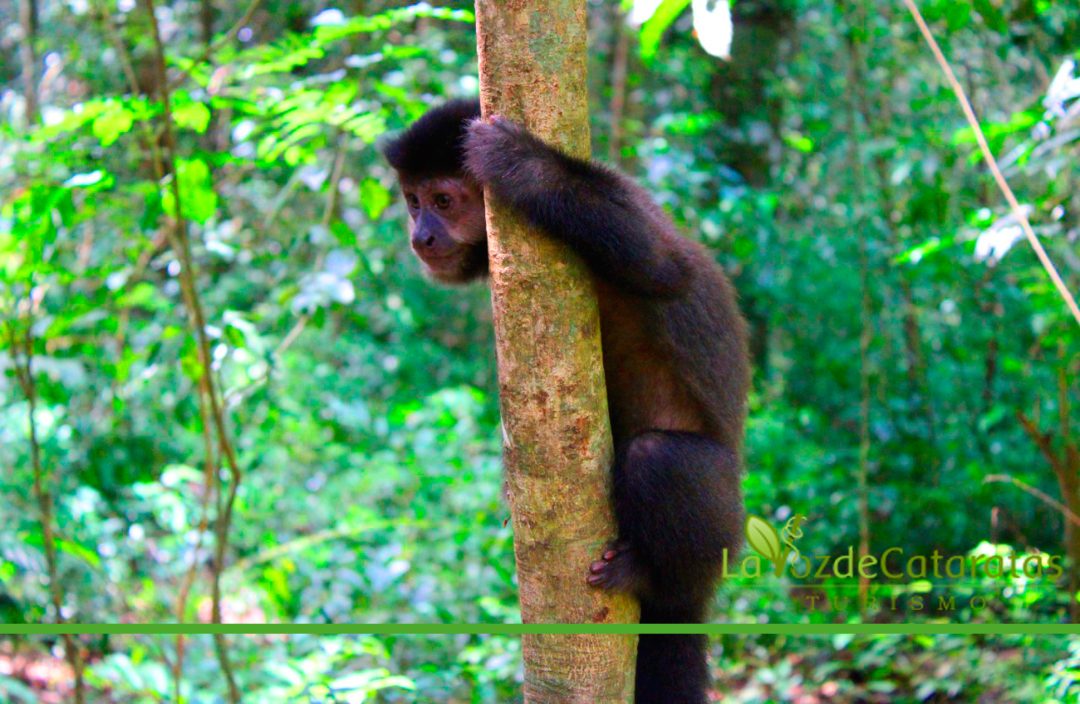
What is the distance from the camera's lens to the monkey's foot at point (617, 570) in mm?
2623

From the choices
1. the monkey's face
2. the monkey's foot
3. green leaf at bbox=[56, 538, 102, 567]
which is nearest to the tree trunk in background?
the monkey's foot

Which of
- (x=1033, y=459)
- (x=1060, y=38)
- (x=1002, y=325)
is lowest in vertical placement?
(x=1033, y=459)

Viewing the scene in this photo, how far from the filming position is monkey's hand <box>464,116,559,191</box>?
2.57 metres

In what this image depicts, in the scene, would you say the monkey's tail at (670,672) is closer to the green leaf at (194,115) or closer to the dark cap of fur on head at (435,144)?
the dark cap of fur on head at (435,144)

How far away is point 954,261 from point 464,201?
13.2 feet

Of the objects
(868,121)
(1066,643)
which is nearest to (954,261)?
(868,121)

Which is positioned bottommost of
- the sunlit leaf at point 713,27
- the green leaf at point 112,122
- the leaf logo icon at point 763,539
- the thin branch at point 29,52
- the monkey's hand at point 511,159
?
the leaf logo icon at point 763,539

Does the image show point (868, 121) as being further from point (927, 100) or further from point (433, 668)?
point (433, 668)

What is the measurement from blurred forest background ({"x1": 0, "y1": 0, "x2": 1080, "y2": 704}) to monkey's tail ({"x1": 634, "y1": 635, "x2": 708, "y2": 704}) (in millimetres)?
849

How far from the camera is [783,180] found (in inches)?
326

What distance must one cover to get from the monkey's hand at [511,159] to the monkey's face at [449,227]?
1.24 meters

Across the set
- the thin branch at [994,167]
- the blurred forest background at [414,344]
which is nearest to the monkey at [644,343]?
the blurred forest background at [414,344]

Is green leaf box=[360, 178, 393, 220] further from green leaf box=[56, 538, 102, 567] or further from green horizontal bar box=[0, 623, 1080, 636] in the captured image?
green horizontal bar box=[0, 623, 1080, 636]

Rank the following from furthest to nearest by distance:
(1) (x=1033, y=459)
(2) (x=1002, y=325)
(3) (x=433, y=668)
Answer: (2) (x=1002, y=325), (1) (x=1033, y=459), (3) (x=433, y=668)
